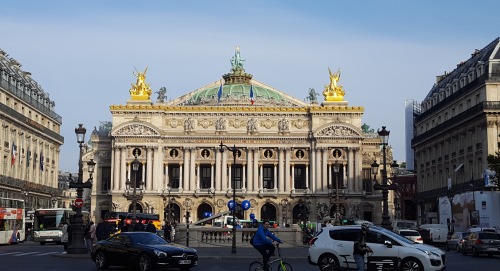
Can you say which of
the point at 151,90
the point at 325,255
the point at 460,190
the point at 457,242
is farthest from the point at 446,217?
the point at 151,90

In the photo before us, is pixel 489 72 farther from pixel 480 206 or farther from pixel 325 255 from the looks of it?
pixel 325 255

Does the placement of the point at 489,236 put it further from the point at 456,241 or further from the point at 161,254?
the point at 161,254

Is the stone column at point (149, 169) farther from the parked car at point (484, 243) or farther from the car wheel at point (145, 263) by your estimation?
the car wheel at point (145, 263)

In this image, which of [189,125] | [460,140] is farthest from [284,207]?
[460,140]

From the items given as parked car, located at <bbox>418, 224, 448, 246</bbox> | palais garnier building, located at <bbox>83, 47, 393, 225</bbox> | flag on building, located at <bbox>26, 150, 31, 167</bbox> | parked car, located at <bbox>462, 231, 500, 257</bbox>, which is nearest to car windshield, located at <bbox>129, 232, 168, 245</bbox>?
parked car, located at <bbox>462, 231, 500, 257</bbox>

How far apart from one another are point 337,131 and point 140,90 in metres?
30.1

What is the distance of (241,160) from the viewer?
104500mm

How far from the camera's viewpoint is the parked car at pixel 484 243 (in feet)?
130

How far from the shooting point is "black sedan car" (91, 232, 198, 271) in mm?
26016

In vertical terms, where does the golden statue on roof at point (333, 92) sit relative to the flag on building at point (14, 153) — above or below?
above

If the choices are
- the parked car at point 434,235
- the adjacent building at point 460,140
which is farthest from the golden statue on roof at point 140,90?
the parked car at point 434,235

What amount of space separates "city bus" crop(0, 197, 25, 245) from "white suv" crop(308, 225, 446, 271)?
3261 centimetres

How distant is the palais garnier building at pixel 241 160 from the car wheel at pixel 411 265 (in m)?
75.2

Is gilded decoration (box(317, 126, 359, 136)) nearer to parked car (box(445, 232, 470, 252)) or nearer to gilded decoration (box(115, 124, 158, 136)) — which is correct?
gilded decoration (box(115, 124, 158, 136))
